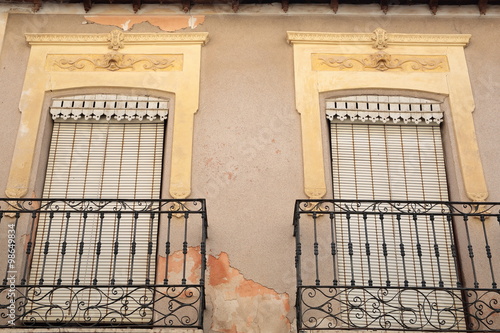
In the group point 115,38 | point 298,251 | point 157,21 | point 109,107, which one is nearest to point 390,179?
point 298,251

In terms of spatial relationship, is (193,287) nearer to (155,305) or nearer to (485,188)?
(155,305)

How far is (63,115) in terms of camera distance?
882cm

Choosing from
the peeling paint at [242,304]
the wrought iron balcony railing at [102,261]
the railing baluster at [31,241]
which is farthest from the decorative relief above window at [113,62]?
the peeling paint at [242,304]

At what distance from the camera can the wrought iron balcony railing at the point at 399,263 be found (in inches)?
290

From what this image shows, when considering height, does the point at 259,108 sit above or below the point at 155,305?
above

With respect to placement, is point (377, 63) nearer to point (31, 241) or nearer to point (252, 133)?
point (252, 133)

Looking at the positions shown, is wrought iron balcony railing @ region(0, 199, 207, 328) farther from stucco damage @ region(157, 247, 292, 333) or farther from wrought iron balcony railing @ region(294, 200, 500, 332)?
wrought iron balcony railing @ region(294, 200, 500, 332)

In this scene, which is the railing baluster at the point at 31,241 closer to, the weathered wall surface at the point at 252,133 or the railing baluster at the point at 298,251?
the weathered wall surface at the point at 252,133

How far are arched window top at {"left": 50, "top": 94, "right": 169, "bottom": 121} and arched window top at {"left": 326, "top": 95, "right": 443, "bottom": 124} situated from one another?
7.11 feet

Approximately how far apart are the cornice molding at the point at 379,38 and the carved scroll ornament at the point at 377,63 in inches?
8.0

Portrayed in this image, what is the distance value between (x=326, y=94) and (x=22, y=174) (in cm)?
384

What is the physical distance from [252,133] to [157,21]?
219cm

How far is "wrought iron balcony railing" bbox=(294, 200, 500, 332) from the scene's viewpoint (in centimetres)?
736

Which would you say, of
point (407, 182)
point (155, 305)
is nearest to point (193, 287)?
point (155, 305)
